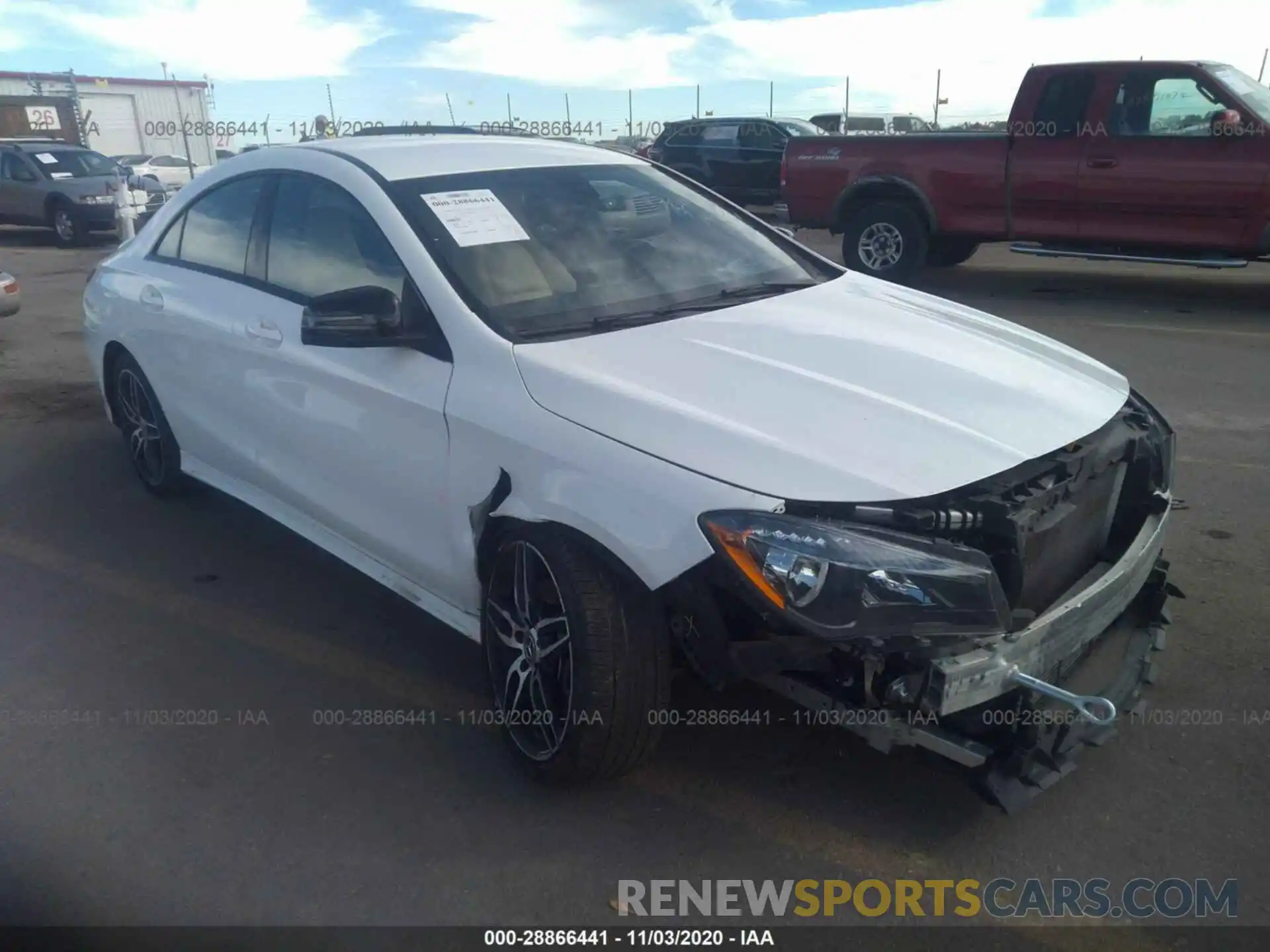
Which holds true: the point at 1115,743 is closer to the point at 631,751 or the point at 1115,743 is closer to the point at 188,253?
the point at 631,751

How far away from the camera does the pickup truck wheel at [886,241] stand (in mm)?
10789

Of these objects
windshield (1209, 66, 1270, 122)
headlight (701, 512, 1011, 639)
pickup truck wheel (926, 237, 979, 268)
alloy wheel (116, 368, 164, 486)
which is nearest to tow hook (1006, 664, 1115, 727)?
headlight (701, 512, 1011, 639)

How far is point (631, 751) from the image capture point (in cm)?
278

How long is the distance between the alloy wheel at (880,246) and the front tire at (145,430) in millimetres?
8044

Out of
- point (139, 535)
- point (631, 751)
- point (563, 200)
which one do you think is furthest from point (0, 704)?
point (563, 200)

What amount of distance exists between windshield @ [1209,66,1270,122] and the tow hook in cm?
866

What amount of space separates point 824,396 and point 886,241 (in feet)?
29.0

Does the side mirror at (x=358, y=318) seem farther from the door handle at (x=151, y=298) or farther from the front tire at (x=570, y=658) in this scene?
the door handle at (x=151, y=298)

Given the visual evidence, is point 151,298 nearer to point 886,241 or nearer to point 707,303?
point 707,303

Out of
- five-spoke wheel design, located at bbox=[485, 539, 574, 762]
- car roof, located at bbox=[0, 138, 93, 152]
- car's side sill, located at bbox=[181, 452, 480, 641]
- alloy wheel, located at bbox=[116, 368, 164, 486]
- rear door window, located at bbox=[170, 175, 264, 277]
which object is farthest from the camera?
car roof, located at bbox=[0, 138, 93, 152]

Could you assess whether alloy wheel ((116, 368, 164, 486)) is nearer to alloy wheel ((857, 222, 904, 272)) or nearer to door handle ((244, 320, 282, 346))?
door handle ((244, 320, 282, 346))

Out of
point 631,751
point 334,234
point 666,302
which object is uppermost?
point 334,234

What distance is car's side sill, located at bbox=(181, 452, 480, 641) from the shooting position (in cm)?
→ 321

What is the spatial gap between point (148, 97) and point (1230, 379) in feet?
157
